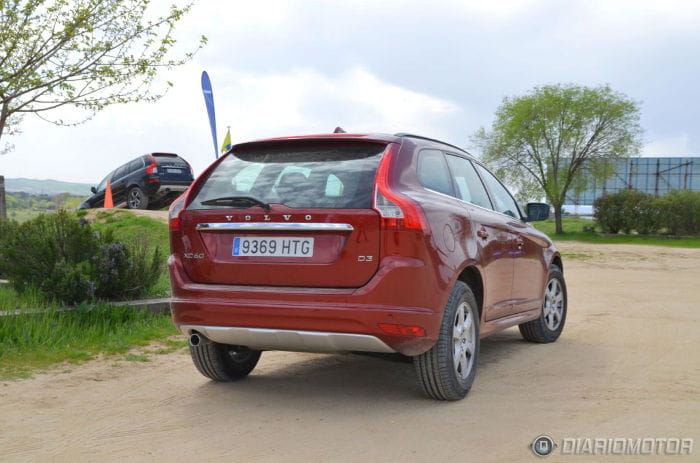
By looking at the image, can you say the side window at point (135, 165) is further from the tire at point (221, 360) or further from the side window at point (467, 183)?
the side window at point (467, 183)

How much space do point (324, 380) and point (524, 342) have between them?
2592 millimetres

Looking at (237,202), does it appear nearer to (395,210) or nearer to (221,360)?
(395,210)

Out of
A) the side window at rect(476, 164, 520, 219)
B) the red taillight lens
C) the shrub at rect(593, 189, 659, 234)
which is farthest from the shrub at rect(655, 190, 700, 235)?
the red taillight lens

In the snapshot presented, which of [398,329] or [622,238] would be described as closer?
Result: [398,329]

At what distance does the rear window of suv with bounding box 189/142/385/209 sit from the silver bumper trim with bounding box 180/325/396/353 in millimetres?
787

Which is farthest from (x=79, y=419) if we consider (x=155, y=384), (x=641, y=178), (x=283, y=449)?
(x=641, y=178)

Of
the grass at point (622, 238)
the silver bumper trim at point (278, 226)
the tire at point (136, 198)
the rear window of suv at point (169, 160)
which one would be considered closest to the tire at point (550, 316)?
the silver bumper trim at point (278, 226)

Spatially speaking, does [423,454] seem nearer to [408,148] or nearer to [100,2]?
[408,148]

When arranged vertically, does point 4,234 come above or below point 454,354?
above

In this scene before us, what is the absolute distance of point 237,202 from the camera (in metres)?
5.15

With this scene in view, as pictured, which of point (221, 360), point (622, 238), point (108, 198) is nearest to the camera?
point (221, 360)

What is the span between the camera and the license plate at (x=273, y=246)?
4.89 m

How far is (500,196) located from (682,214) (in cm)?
2814

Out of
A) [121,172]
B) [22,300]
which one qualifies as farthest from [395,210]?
[121,172]
